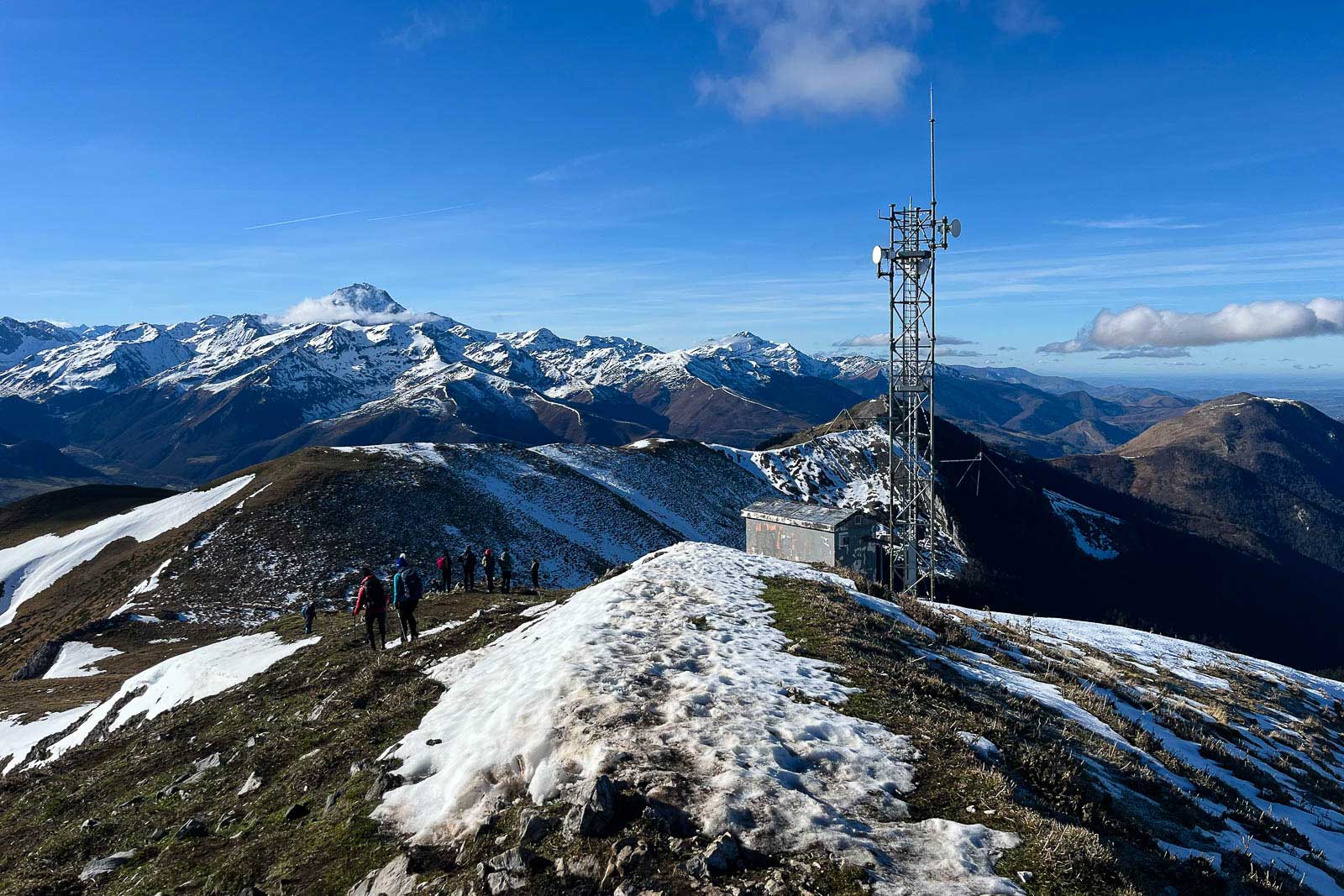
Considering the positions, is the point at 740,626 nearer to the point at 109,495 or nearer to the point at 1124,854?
the point at 1124,854

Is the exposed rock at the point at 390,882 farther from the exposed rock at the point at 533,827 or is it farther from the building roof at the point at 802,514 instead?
the building roof at the point at 802,514

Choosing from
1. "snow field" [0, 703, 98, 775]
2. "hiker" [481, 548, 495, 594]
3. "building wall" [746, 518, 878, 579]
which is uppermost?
"hiker" [481, 548, 495, 594]

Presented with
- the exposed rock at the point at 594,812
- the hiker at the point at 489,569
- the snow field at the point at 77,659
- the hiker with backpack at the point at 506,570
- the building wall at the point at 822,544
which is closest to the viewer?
the exposed rock at the point at 594,812

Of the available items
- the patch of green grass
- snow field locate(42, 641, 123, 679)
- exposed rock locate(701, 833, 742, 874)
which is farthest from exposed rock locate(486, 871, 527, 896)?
snow field locate(42, 641, 123, 679)

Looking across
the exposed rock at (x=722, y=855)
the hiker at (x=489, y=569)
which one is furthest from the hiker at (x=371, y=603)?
the exposed rock at (x=722, y=855)

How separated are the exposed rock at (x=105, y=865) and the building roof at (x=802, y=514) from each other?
3543cm

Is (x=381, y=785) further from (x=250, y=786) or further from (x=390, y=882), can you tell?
(x=250, y=786)

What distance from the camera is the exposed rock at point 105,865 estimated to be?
372 inches

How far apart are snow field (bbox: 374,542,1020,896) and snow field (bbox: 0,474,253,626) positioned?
70.5 m

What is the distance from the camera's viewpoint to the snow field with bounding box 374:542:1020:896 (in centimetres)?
738

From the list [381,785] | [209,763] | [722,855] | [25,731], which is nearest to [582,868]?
[722,855]

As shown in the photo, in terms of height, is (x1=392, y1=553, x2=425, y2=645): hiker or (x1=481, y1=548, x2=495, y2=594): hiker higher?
(x1=392, y1=553, x2=425, y2=645): hiker

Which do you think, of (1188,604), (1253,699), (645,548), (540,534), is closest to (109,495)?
(540,534)

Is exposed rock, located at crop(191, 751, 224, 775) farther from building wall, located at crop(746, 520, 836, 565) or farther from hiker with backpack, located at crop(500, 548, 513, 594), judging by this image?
building wall, located at crop(746, 520, 836, 565)
